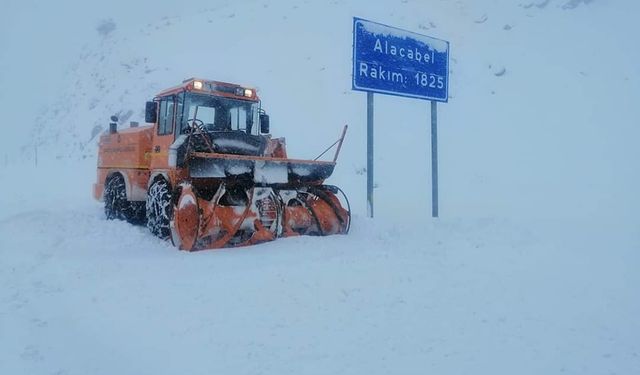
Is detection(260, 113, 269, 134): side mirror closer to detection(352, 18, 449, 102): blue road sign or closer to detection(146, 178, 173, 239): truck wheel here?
detection(146, 178, 173, 239): truck wheel

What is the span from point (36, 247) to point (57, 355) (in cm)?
383

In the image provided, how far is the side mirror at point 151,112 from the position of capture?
839cm

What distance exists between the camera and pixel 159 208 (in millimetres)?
7852

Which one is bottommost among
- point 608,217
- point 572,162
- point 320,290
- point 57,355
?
point 57,355

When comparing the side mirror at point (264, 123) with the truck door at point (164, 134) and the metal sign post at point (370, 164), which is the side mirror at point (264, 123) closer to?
the truck door at point (164, 134)

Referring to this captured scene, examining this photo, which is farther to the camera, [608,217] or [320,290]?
[608,217]

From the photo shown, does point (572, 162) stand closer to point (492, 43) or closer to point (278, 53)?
point (492, 43)

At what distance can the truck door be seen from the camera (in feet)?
26.9

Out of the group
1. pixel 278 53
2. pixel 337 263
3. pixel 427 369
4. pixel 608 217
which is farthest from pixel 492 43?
pixel 427 369

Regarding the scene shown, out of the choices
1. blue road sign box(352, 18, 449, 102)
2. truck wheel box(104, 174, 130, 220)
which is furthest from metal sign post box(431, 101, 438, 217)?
truck wheel box(104, 174, 130, 220)

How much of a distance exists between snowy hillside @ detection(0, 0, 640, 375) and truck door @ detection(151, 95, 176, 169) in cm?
120

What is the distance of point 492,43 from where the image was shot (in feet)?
87.1

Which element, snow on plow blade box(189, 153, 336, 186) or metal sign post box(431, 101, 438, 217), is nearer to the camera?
snow on plow blade box(189, 153, 336, 186)

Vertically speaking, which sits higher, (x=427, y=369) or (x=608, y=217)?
(x=608, y=217)
